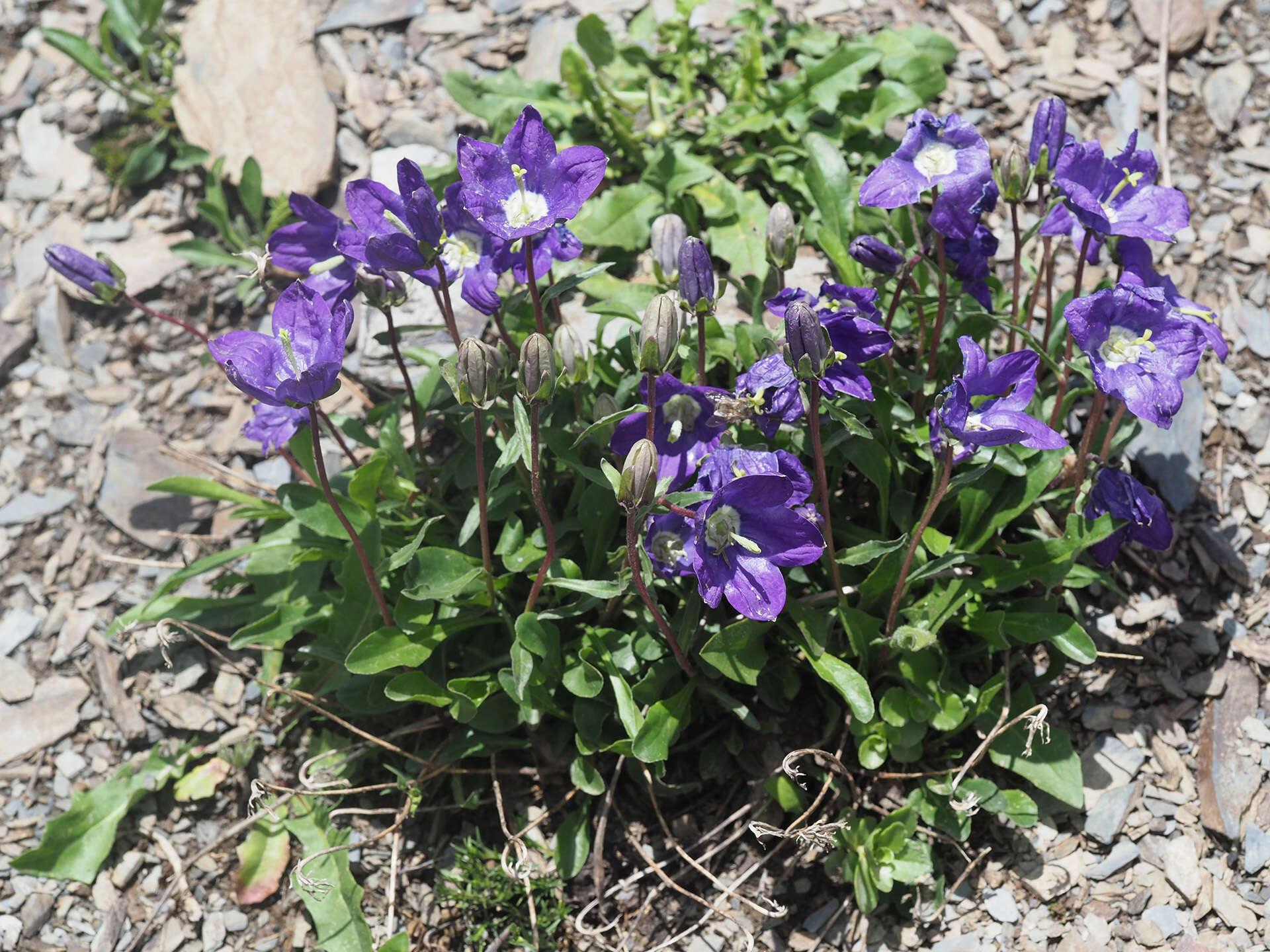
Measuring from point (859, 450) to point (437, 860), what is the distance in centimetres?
223

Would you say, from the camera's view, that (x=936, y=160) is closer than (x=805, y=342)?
No

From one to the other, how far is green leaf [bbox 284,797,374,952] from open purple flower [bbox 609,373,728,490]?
1.92 meters

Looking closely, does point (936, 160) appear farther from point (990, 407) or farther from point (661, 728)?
point (661, 728)

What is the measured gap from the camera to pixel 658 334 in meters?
3.34

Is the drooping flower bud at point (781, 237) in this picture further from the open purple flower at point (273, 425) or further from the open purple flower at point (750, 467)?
the open purple flower at point (273, 425)

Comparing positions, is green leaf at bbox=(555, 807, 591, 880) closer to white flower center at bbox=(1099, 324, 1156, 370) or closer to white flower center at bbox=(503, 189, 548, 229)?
white flower center at bbox=(503, 189, 548, 229)

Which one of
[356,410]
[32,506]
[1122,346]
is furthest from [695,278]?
[32,506]

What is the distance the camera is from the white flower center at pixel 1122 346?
3564 mm

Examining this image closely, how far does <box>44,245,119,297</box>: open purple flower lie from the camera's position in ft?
14.3

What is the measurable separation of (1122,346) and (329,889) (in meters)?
3.36

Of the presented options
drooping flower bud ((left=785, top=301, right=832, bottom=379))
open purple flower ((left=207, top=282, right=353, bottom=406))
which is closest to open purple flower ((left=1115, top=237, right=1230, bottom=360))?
drooping flower bud ((left=785, top=301, right=832, bottom=379))

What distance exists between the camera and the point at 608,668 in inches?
159

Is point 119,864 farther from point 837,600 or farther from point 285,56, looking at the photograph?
point 285,56

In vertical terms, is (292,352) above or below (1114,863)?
above
